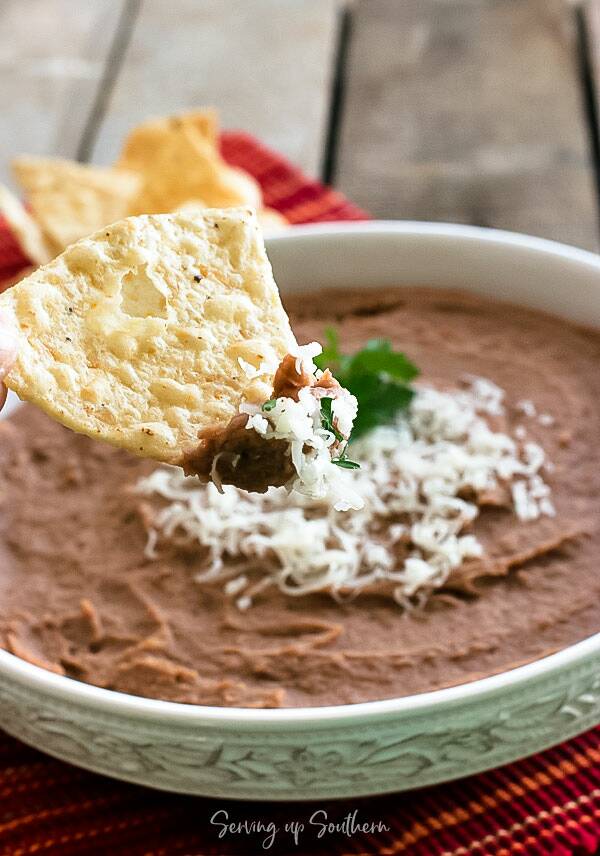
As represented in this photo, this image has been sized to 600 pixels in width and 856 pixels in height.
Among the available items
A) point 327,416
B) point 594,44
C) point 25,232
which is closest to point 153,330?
point 327,416

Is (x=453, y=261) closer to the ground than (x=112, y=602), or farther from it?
farther from it

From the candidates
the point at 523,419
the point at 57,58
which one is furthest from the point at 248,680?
the point at 57,58

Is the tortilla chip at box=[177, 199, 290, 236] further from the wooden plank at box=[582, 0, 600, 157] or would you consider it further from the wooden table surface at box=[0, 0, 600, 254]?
the wooden plank at box=[582, 0, 600, 157]

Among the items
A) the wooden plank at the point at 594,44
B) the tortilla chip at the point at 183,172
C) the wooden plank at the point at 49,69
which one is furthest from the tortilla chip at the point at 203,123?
the wooden plank at the point at 594,44

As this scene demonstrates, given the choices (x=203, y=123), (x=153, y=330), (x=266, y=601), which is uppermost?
(x=153, y=330)

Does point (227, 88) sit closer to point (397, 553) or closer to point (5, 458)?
point (5, 458)

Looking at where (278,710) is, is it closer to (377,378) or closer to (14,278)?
(377,378)

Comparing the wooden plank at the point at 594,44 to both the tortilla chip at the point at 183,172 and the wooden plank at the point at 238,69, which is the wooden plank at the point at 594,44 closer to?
the wooden plank at the point at 238,69
